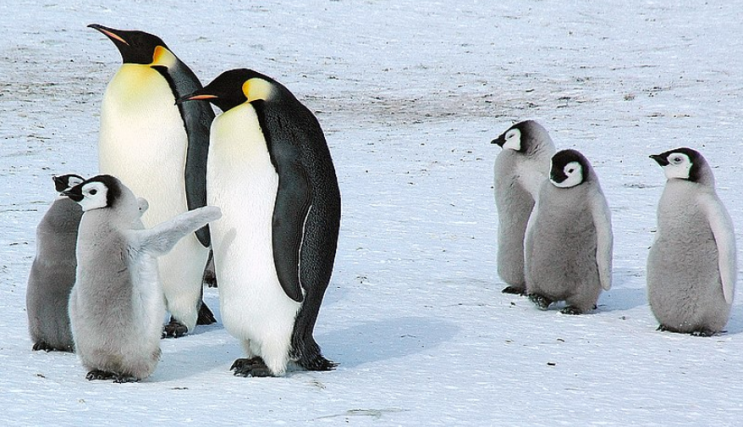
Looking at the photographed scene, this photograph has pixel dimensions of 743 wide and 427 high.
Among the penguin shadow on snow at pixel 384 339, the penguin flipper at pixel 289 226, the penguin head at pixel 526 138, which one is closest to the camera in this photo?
the penguin flipper at pixel 289 226

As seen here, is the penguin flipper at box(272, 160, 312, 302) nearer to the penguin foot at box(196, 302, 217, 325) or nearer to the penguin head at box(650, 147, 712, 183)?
the penguin foot at box(196, 302, 217, 325)

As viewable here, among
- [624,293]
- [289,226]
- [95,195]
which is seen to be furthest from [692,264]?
[95,195]

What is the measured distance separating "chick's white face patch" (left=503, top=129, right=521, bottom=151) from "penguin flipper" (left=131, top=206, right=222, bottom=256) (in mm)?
2217

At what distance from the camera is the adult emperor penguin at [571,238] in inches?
181

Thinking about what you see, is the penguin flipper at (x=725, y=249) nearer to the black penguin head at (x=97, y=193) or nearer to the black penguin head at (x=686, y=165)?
the black penguin head at (x=686, y=165)

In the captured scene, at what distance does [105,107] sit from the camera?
161 inches

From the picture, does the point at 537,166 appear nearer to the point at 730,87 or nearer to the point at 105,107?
the point at 105,107

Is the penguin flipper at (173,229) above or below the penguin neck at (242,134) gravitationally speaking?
below

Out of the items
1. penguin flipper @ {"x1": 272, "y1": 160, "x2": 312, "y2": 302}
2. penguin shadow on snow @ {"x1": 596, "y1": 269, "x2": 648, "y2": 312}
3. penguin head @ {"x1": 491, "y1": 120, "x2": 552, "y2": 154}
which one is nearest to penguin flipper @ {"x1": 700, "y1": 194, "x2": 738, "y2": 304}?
penguin shadow on snow @ {"x1": 596, "y1": 269, "x2": 648, "y2": 312}

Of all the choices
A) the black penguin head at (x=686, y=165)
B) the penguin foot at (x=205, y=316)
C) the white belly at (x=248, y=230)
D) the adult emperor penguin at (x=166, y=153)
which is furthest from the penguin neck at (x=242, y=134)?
the black penguin head at (x=686, y=165)

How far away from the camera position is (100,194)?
3.31m

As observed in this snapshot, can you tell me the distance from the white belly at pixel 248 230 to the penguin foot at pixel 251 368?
0.17ft

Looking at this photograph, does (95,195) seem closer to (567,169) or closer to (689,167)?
(567,169)

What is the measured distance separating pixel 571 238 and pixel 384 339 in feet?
3.50
